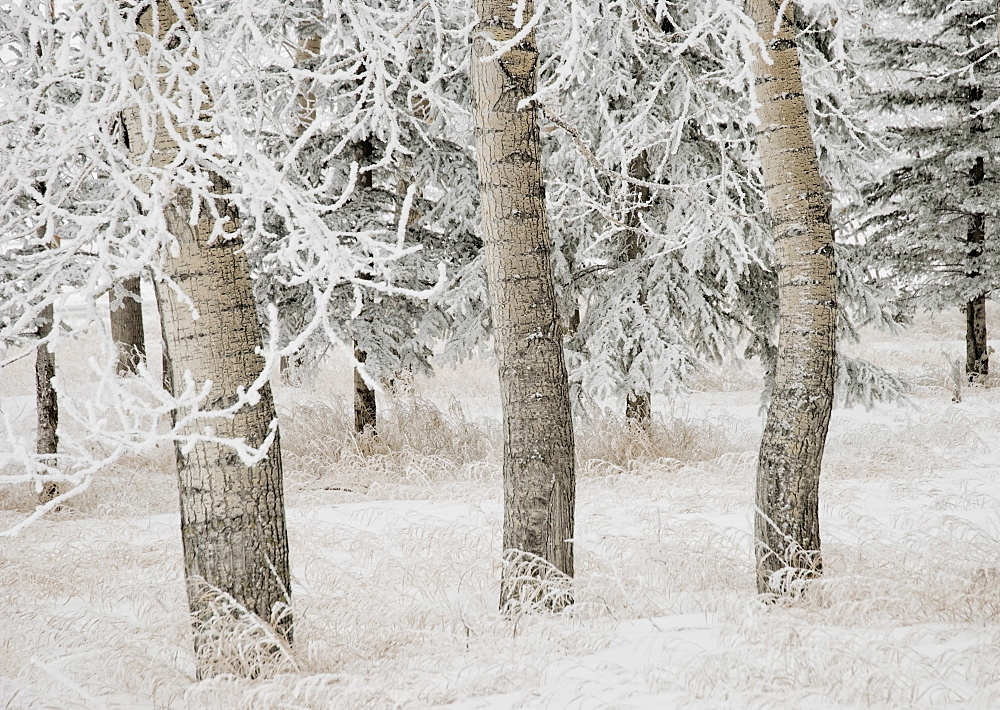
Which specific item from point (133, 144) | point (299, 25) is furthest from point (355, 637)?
point (299, 25)

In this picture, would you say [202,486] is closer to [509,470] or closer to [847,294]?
[509,470]

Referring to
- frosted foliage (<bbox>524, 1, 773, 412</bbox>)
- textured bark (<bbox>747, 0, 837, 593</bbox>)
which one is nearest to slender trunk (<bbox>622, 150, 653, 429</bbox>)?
frosted foliage (<bbox>524, 1, 773, 412</bbox>)

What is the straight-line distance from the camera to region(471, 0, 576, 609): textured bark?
4129mm

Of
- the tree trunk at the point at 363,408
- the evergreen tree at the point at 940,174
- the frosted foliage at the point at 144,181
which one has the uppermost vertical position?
the evergreen tree at the point at 940,174

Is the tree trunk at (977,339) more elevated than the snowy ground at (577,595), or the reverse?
the tree trunk at (977,339)

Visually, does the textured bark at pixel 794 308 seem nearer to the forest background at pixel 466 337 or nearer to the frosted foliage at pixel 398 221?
the forest background at pixel 466 337

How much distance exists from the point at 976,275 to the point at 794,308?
11.8 metres

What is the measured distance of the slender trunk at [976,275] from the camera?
13.2 metres

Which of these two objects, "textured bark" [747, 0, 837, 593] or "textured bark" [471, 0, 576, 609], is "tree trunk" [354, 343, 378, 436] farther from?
"textured bark" [747, 0, 837, 593]

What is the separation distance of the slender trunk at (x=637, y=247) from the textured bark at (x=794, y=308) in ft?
12.8

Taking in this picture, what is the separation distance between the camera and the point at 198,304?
3572mm

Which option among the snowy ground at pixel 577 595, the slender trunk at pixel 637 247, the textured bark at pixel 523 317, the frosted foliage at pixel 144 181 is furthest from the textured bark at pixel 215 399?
the slender trunk at pixel 637 247

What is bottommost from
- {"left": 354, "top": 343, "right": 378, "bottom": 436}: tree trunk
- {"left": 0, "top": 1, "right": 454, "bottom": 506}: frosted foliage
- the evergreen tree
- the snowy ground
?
the snowy ground

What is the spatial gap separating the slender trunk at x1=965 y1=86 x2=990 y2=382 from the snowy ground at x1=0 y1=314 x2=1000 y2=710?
5.65 meters
